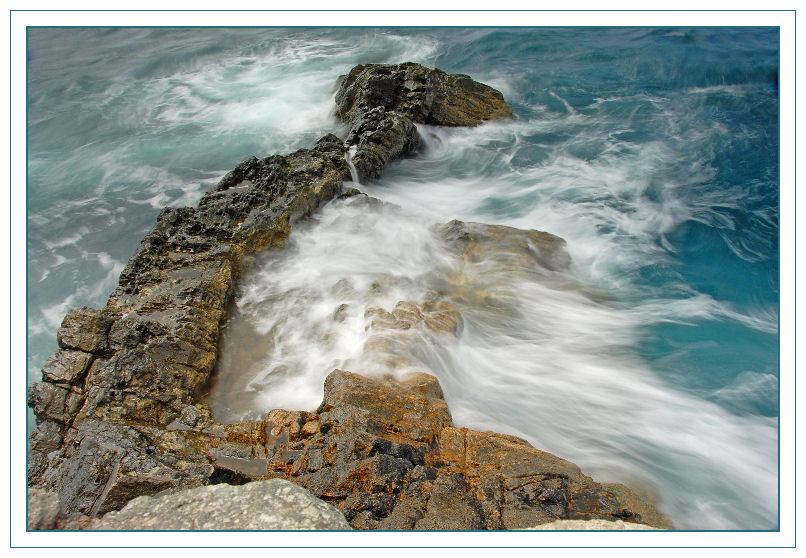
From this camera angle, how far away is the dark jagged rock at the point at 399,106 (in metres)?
10.3

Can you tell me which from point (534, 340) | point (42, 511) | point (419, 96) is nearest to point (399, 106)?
point (419, 96)

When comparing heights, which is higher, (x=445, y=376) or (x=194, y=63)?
(x=194, y=63)

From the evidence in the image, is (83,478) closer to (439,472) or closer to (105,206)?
(439,472)

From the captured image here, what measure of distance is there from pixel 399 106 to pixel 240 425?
28.8 ft

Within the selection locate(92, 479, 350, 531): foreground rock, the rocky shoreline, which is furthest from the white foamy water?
locate(92, 479, 350, 531): foreground rock

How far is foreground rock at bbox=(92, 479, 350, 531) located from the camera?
3160mm

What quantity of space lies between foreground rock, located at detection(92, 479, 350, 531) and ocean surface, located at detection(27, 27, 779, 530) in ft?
6.27

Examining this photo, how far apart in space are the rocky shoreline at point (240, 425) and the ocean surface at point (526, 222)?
18.7 inches

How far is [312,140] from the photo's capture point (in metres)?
13.0

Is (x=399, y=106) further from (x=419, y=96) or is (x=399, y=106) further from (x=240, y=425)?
(x=240, y=425)

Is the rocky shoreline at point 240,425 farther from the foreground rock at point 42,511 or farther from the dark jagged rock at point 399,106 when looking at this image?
the dark jagged rock at point 399,106

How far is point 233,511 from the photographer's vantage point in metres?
3.22

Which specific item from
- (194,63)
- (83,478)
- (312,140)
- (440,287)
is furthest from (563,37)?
(83,478)
